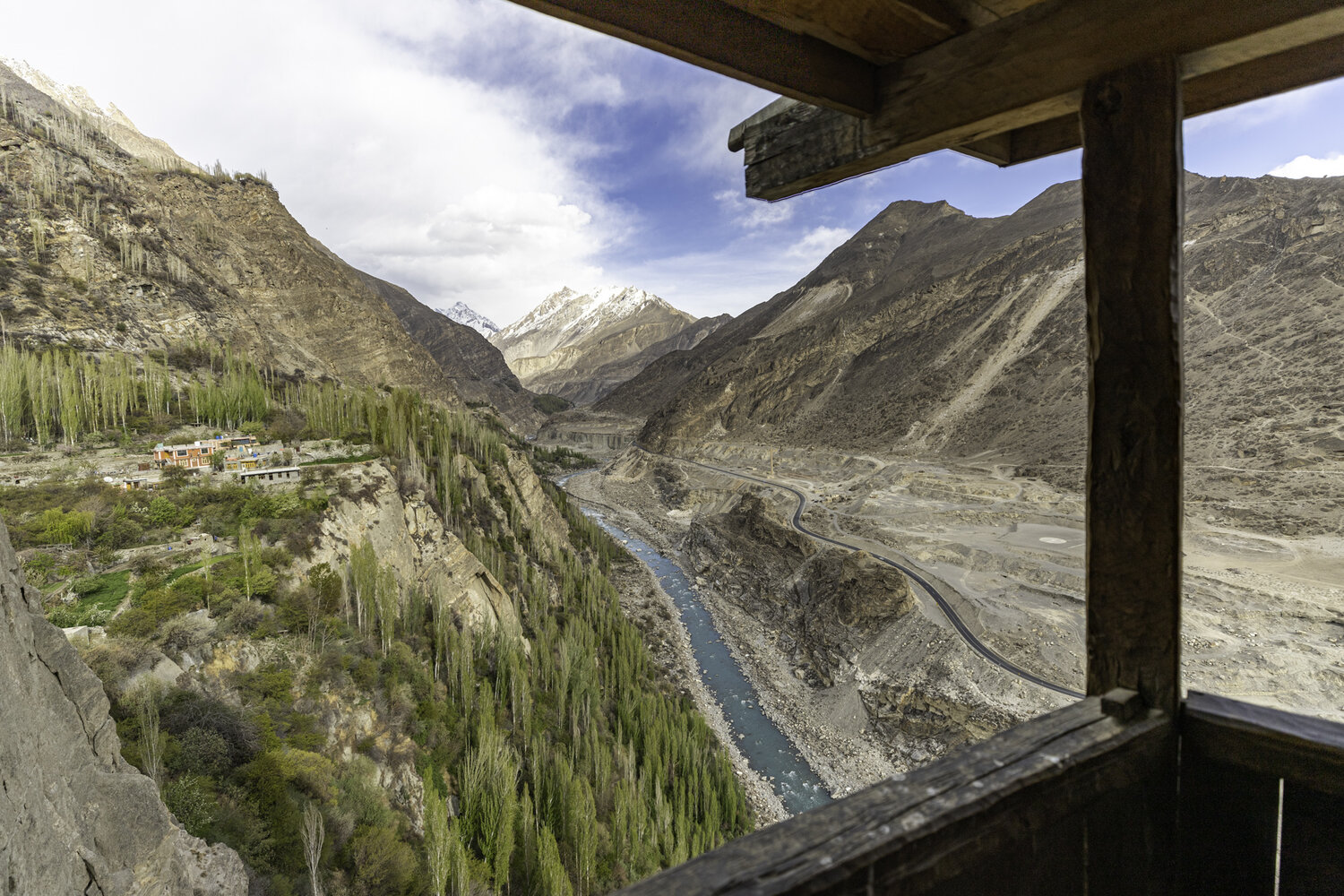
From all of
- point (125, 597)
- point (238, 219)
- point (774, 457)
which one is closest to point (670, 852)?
point (125, 597)

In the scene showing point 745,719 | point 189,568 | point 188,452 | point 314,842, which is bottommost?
point 745,719

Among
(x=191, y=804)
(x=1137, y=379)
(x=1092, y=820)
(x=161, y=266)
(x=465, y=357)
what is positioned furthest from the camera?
(x=465, y=357)

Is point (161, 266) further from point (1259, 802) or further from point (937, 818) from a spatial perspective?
point (1259, 802)

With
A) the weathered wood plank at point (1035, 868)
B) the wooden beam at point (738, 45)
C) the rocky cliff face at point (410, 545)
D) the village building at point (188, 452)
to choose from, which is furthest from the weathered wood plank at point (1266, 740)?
the village building at point (188, 452)

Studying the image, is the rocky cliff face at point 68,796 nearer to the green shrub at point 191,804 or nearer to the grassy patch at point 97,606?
the green shrub at point 191,804

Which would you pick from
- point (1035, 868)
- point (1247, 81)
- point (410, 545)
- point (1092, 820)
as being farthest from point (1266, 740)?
point (410, 545)

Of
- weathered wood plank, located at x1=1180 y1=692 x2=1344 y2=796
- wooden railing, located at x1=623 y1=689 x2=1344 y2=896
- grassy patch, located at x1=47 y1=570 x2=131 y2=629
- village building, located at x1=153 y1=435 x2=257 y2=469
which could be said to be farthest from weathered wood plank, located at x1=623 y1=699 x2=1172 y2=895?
village building, located at x1=153 y1=435 x2=257 y2=469
